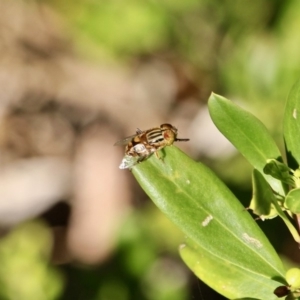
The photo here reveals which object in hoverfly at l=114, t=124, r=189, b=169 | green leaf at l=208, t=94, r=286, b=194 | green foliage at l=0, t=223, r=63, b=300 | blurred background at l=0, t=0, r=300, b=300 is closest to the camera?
green leaf at l=208, t=94, r=286, b=194

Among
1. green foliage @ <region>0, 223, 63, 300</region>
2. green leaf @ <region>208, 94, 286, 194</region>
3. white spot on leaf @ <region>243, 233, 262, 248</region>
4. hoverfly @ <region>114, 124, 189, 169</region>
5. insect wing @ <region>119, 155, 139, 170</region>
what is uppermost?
green leaf @ <region>208, 94, 286, 194</region>

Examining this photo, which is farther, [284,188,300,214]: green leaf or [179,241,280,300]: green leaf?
[179,241,280,300]: green leaf

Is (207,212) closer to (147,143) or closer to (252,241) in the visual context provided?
(252,241)

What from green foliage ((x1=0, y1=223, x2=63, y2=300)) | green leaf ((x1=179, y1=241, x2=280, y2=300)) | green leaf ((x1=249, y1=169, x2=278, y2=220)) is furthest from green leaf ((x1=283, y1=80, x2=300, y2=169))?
green foliage ((x1=0, y1=223, x2=63, y2=300))

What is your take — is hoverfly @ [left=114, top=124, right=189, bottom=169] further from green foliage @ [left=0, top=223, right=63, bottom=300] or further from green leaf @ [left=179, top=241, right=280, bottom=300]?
green foliage @ [left=0, top=223, right=63, bottom=300]

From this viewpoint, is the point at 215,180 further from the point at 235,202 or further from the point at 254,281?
the point at 254,281

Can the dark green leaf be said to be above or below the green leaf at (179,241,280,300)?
above

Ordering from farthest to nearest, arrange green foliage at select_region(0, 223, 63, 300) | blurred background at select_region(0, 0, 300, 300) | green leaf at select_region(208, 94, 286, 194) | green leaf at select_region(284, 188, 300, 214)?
blurred background at select_region(0, 0, 300, 300) < green foliage at select_region(0, 223, 63, 300) < green leaf at select_region(208, 94, 286, 194) < green leaf at select_region(284, 188, 300, 214)

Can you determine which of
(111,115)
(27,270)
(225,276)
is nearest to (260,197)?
(225,276)
